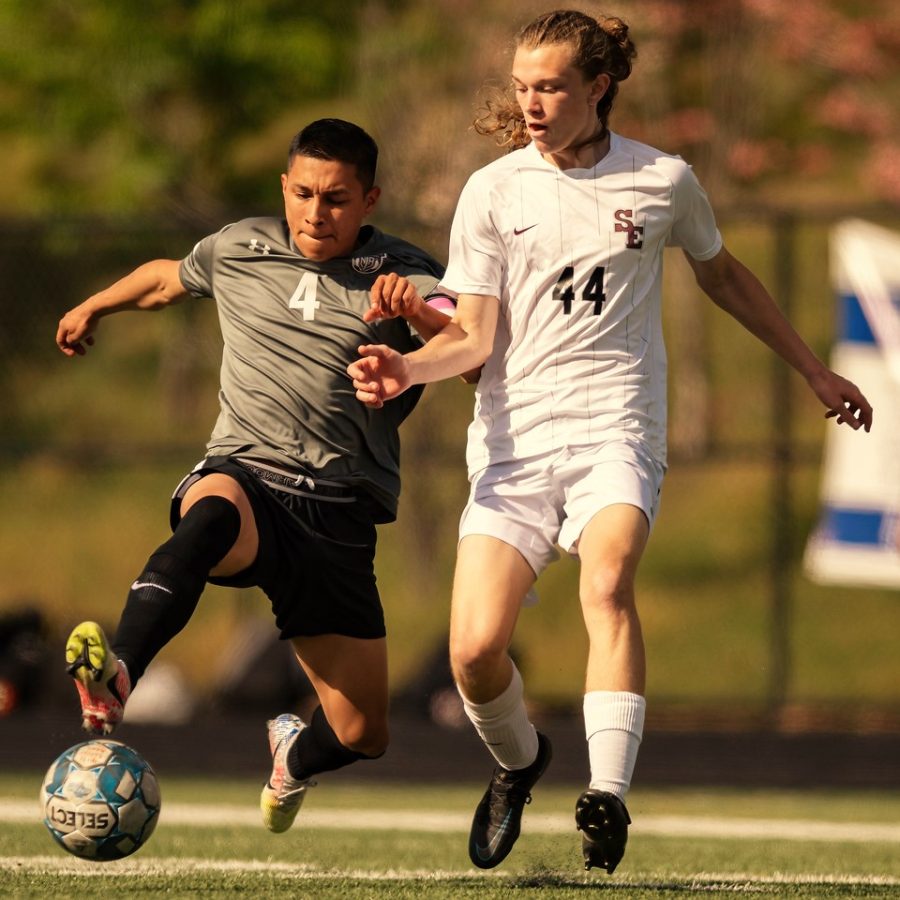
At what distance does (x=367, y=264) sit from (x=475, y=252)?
46cm

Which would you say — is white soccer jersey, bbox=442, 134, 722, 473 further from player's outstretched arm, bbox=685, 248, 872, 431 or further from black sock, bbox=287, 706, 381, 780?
black sock, bbox=287, 706, 381, 780

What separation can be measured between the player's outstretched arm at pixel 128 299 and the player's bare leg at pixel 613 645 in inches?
61.3

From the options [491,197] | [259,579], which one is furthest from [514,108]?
[259,579]

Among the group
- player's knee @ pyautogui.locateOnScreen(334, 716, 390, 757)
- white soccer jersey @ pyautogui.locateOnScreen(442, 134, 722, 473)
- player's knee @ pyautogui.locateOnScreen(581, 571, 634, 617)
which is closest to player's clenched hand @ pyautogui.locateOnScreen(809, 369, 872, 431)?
white soccer jersey @ pyautogui.locateOnScreen(442, 134, 722, 473)

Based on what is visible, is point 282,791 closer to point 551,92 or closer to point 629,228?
point 629,228

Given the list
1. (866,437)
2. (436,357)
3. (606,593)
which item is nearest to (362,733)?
(606,593)

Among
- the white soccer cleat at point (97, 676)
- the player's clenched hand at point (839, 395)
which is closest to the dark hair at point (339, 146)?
the player's clenched hand at point (839, 395)

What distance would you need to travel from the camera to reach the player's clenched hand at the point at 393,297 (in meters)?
4.62

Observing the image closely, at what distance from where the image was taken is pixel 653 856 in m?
6.11

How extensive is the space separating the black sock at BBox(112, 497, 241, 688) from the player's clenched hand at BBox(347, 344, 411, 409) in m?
0.54

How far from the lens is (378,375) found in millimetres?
4504

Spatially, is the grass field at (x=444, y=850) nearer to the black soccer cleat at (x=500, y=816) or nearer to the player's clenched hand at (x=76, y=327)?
the black soccer cleat at (x=500, y=816)

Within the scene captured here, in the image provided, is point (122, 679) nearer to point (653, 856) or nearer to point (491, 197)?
point (491, 197)

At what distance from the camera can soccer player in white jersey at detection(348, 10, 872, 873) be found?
4629 millimetres
